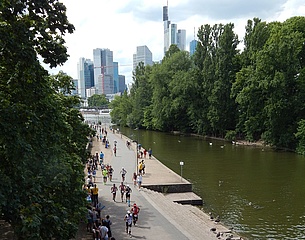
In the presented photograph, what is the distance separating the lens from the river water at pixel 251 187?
847 inches

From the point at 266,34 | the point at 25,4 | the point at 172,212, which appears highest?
the point at 266,34

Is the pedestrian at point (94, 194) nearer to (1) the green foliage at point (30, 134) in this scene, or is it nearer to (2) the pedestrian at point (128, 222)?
(2) the pedestrian at point (128, 222)

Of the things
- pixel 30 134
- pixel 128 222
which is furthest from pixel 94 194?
pixel 30 134

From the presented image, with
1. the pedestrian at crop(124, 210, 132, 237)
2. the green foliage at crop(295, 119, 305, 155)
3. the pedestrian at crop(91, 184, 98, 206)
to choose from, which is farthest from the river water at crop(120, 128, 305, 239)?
the pedestrian at crop(91, 184, 98, 206)

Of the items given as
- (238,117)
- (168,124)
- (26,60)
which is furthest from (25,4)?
(168,124)

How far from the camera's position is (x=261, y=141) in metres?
57.5

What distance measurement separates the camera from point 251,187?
2948cm

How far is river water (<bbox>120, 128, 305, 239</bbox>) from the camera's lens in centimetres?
2152

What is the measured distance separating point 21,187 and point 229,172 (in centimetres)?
2746

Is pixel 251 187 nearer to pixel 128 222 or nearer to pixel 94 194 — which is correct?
pixel 94 194

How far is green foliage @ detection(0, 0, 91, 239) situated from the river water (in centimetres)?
1216

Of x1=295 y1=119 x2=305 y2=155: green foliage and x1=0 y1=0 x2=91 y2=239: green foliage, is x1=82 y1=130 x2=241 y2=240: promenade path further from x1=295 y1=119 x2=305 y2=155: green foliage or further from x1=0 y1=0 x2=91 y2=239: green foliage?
x1=295 y1=119 x2=305 y2=155: green foliage

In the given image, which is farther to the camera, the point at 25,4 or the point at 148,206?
the point at 148,206

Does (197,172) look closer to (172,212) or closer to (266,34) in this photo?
(172,212)
